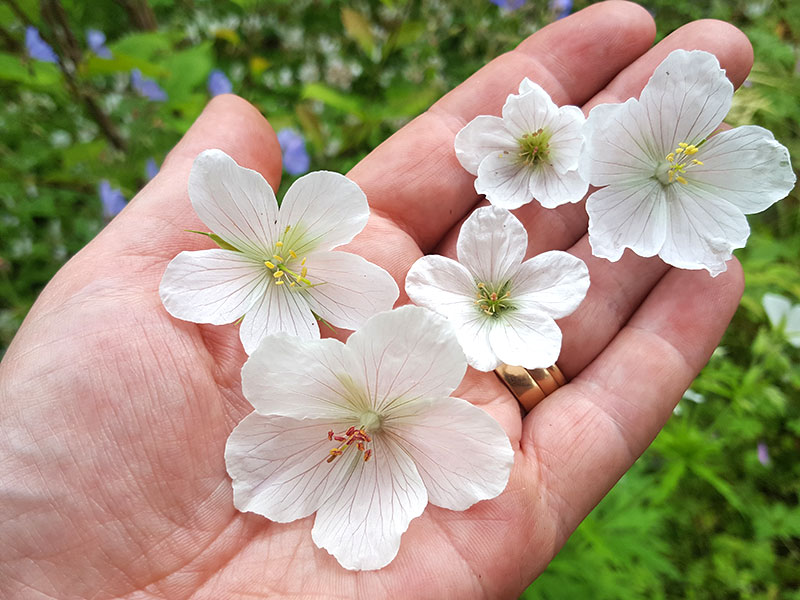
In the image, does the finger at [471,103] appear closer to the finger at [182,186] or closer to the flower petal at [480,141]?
the flower petal at [480,141]

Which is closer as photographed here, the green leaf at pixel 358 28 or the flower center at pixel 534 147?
the flower center at pixel 534 147

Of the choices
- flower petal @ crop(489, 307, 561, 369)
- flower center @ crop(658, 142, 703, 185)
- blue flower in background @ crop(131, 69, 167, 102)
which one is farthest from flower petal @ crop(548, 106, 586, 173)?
blue flower in background @ crop(131, 69, 167, 102)

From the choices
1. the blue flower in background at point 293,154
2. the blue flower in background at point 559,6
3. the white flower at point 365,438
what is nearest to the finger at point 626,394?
the white flower at point 365,438

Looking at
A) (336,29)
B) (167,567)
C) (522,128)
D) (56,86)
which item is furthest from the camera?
(336,29)

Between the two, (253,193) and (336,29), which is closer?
(253,193)

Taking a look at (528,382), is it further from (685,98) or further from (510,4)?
(510,4)

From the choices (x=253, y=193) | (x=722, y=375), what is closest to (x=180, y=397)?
(x=253, y=193)

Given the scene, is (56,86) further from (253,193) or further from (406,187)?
(406,187)
